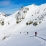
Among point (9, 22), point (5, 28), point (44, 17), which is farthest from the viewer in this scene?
point (9, 22)

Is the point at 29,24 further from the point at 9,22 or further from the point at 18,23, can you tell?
the point at 9,22

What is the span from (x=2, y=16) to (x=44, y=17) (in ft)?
112

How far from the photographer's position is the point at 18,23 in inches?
3361

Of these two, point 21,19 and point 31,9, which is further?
point 31,9

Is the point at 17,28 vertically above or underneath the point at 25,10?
underneath

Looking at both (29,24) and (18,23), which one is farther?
(18,23)

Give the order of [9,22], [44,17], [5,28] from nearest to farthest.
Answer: [44,17] < [5,28] < [9,22]

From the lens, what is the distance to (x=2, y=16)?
96938 mm

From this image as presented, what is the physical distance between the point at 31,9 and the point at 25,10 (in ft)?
17.0

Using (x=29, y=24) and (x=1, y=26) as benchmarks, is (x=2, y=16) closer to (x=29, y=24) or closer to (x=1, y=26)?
(x=1, y=26)

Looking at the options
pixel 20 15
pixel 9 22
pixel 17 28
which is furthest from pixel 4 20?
pixel 17 28

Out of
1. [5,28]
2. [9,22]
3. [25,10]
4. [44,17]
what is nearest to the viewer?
[44,17]

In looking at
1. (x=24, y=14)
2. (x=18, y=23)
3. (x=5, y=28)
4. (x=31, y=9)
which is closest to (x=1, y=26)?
(x=5, y=28)

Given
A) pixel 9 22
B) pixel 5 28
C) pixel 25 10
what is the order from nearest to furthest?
pixel 5 28 < pixel 9 22 < pixel 25 10
